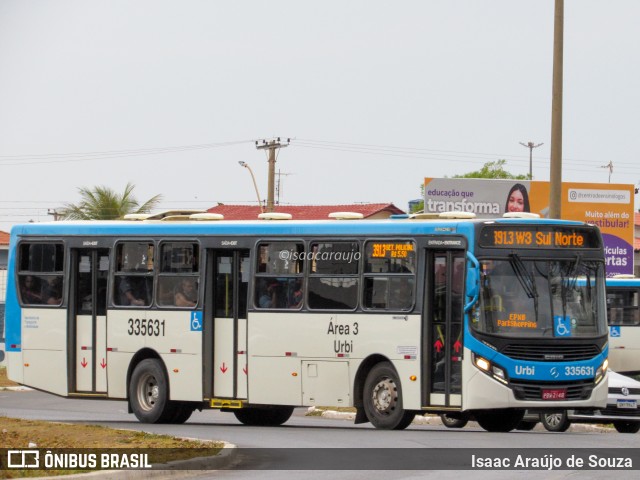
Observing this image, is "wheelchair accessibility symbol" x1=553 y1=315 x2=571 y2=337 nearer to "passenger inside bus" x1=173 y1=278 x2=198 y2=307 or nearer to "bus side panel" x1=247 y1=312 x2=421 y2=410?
"bus side panel" x1=247 y1=312 x2=421 y2=410

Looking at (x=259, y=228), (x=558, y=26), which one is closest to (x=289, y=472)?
(x=259, y=228)

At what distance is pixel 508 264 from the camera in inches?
763

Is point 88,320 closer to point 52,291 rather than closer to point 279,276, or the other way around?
point 52,291

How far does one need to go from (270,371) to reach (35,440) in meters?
4.91

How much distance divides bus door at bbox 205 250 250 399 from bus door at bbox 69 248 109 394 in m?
2.19

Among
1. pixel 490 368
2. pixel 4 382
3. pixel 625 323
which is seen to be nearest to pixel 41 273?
pixel 490 368

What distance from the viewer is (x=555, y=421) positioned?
82.8ft

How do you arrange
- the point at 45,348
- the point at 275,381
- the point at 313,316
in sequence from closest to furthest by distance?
the point at 313,316 < the point at 275,381 < the point at 45,348

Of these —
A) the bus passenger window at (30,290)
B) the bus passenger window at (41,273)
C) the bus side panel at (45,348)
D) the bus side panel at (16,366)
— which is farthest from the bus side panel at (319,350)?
the bus side panel at (16,366)

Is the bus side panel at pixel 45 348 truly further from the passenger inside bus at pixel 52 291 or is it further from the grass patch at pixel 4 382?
the grass patch at pixel 4 382

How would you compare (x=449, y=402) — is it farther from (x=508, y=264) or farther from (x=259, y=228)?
(x=259, y=228)

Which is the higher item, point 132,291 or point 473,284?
point 473,284

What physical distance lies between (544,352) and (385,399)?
2425mm

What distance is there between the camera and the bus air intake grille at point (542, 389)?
62.7 feet
